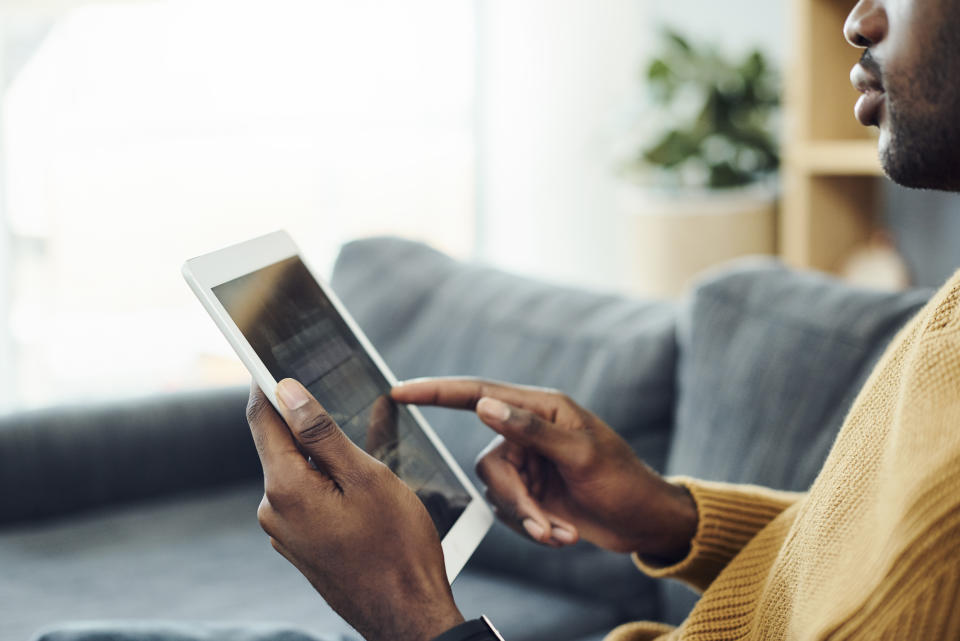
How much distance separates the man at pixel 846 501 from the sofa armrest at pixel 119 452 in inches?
38.3

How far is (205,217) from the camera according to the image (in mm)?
2973

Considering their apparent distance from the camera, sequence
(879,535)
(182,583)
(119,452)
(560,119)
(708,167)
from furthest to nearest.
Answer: (560,119) < (708,167) < (119,452) < (182,583) < (879,535)

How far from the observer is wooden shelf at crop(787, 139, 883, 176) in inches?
70.4

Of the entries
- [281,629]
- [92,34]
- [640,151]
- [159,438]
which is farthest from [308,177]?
[281,629]

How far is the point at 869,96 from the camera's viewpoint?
666 mm

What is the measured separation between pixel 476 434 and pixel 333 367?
2.15ft

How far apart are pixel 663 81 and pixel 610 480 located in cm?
172

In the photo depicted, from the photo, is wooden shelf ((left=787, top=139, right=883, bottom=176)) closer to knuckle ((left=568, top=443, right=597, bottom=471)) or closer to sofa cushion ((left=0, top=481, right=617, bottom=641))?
sofa cushion ((left=0, top=481, right=617, bottom=641))

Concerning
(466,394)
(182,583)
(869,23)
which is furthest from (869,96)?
(182,583)

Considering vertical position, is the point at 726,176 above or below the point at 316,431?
below

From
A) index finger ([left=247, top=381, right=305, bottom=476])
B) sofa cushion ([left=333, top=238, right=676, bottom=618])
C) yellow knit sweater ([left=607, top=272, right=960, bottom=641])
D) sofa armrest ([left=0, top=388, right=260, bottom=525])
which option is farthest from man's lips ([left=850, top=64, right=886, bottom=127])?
sofa armrest ([left=0, top=388, right=260, bottom=525])

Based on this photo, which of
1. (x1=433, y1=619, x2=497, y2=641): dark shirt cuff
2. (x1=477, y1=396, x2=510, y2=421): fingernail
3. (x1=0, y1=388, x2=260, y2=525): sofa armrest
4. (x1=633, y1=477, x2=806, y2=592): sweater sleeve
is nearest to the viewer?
(x1=433, y1=619, x2=497, y2=641): dark shirt cuff

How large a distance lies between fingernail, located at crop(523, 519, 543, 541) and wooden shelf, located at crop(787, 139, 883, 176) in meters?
1.19

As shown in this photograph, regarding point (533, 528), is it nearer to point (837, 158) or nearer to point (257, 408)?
point (257, 408)
